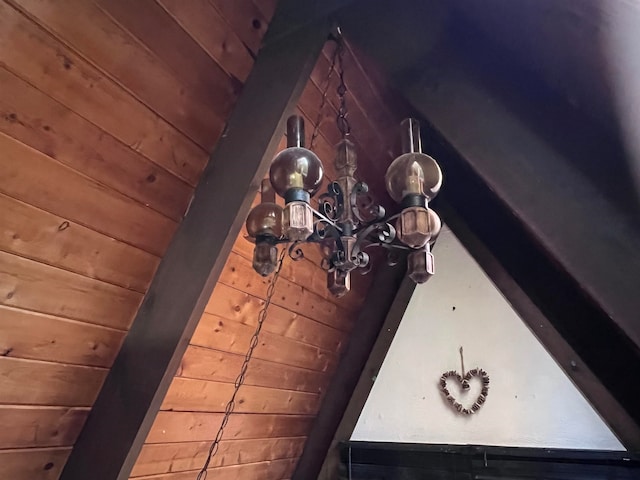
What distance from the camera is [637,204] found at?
1211mm

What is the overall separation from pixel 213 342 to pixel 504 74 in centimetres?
135

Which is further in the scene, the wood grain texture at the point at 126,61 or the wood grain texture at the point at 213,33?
the wood grain texture at the point at 213,33

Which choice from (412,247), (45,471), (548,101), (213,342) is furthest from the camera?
(213,342)

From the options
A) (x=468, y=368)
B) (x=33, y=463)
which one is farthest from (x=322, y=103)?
(x=468, y=368)

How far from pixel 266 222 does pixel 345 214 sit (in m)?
0.19

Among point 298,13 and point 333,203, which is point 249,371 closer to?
point 333,203

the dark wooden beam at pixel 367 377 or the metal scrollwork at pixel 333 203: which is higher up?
the metal scrollwork at pixel 333 203

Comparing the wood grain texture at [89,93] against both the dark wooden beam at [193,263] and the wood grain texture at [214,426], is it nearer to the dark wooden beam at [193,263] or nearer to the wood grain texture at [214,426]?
the dark wooden beam at [193,263]

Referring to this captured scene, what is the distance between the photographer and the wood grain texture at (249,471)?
2.23 m

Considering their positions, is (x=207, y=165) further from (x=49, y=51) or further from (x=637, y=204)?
(x=637, y=204)

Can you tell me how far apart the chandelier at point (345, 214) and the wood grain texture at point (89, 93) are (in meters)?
0.38

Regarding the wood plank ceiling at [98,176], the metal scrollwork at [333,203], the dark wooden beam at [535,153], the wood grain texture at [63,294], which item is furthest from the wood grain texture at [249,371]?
the dark wooden beam at [535,153]

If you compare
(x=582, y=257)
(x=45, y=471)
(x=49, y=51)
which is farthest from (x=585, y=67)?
(x=45, y=471)

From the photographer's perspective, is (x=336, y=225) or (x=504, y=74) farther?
(x=504, y=74)
